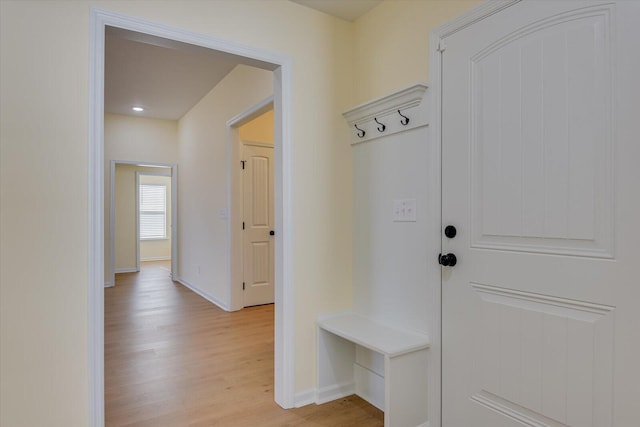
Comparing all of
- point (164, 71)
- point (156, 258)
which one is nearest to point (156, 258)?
point (156, 258)

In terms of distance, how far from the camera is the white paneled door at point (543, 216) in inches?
51.1

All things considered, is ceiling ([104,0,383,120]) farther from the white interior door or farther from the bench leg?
the bench leg

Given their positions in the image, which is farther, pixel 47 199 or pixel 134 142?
pixel 134 142

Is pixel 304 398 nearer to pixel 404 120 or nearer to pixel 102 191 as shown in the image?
pixel 102 191

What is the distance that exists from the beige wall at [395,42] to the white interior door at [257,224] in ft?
8.29

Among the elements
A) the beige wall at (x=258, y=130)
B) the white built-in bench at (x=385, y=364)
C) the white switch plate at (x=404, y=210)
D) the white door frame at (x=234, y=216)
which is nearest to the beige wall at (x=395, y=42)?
the white switch plate at (x=404, y=210)

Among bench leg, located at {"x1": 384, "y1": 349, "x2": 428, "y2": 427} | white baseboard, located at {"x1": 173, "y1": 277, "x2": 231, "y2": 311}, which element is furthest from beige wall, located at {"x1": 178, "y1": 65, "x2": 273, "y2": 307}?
bench leg, located at {"x1": 384, "y1": 349, "x2": 428, "y2": 427}

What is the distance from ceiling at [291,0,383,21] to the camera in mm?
2369

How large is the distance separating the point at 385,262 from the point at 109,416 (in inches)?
73.9

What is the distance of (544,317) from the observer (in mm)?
1510

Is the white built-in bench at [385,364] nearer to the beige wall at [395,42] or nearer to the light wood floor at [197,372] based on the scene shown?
the light wood floor at [197,372]

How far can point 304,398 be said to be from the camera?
2342 millimetres

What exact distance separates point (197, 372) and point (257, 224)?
2303 millimetres

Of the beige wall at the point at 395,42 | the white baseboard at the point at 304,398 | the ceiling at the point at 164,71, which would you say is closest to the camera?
the beige wall at the point at 395,42
